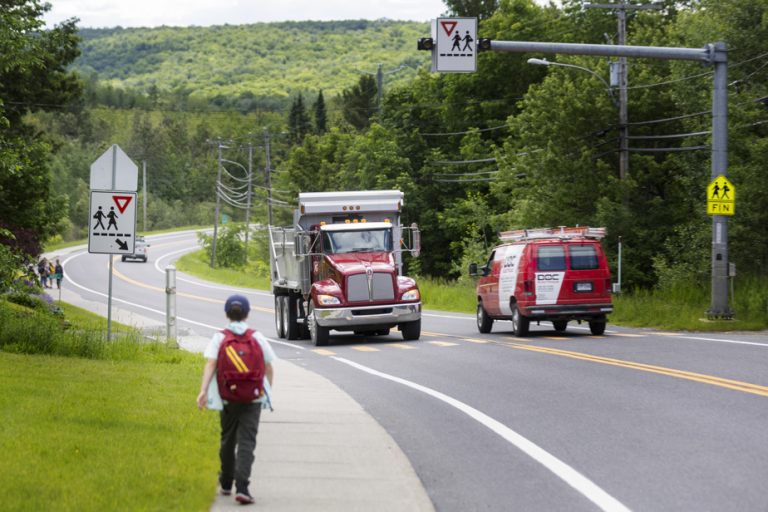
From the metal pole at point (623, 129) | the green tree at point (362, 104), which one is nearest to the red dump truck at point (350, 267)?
the metal pole at point (623, 129)

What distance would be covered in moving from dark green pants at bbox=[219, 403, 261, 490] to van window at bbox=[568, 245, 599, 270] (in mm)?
18484

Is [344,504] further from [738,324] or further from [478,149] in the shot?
[478,149]

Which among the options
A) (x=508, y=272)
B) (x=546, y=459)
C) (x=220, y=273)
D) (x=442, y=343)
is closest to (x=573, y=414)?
(x=546, y=459)

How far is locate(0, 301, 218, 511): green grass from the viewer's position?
829cm

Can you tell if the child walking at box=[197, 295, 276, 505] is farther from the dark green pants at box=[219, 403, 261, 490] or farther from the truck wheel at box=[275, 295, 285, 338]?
the truck wheel at box=[275, 295, 285, 338]

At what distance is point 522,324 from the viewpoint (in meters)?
27.1

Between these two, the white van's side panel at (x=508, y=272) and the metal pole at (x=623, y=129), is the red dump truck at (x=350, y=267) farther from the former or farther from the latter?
the metal pole at (x=623, y=129)

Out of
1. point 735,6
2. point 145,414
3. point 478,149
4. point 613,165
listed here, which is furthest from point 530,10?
point 145,414

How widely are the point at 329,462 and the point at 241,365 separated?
217cm

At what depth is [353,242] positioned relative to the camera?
27.7 m

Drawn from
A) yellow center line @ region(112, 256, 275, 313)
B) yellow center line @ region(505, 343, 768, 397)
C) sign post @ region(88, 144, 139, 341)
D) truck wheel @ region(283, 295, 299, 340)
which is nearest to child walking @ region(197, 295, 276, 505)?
yellow center line @ region(505, 343, 768, 397)

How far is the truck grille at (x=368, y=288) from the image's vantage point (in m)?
26.6

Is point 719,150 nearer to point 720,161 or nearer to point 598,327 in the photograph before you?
point 720,161

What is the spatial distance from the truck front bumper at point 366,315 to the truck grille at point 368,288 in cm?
22
